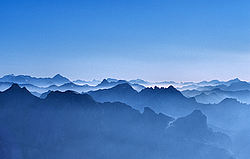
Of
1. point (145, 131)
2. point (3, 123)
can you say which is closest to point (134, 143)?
point (145, 131)

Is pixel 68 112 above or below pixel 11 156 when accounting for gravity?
above

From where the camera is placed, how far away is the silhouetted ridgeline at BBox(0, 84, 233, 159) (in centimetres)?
16862

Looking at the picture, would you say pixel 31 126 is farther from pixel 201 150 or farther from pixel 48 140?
pixel 201 150

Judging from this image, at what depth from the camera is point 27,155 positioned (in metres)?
164

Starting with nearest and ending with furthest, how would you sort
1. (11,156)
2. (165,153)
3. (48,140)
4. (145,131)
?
(11,156), (48,140), (165,153), (145,131)

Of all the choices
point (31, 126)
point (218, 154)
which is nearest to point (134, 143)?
point (218, 154)

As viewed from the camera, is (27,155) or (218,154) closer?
(27,155)

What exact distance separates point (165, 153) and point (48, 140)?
6929 centimetres

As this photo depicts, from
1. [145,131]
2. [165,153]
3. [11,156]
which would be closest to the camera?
[11,156]

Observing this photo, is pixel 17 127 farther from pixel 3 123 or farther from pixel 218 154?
pixel 218 154

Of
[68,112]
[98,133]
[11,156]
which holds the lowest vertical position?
[11,156]

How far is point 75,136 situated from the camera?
17762 centimetres

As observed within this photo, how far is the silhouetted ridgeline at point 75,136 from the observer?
169 metres

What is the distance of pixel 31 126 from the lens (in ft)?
578
